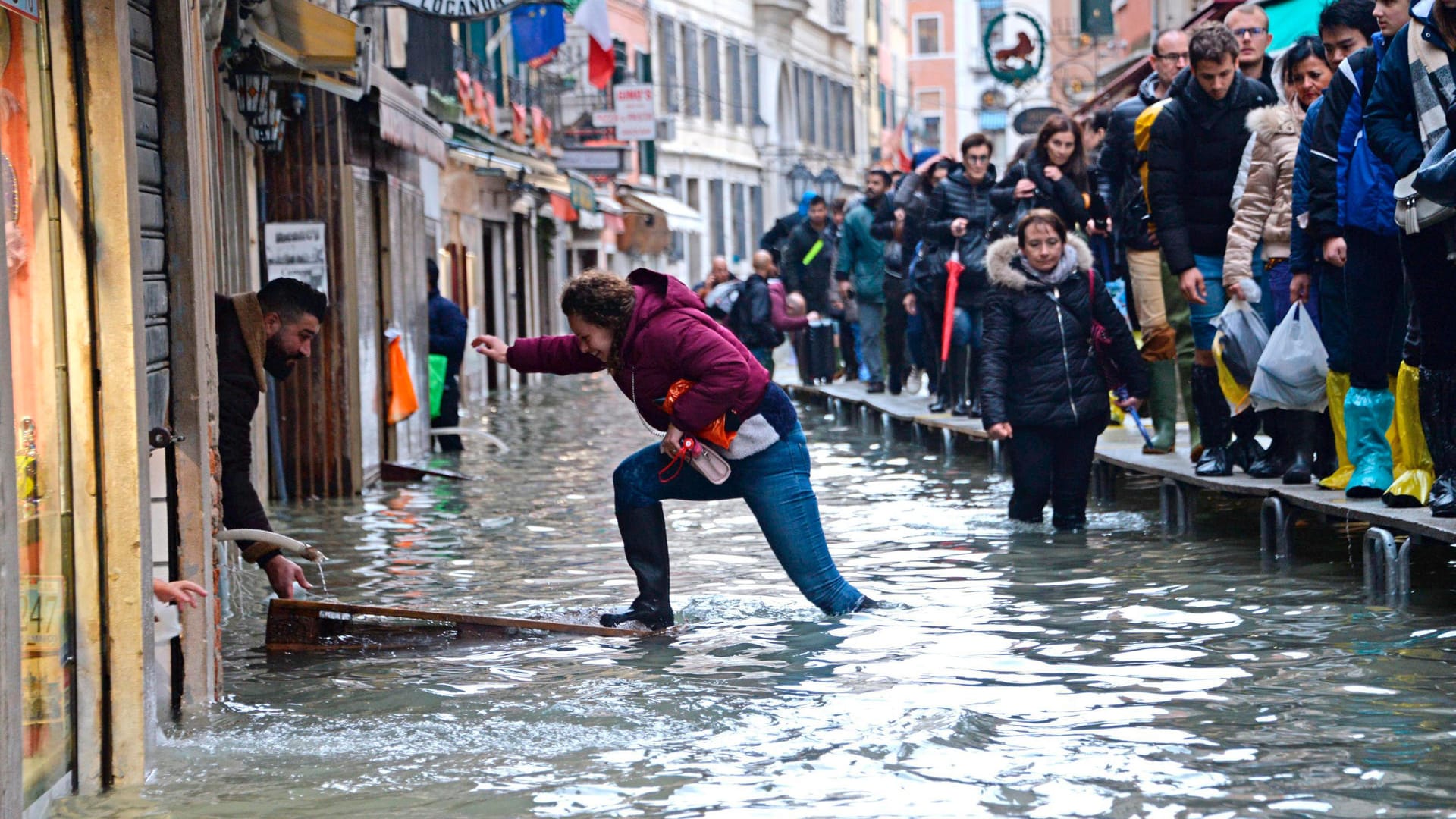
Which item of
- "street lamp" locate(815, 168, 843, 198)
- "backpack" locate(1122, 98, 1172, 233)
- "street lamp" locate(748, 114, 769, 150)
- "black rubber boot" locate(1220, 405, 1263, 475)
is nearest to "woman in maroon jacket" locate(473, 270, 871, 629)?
"black rubber boot" locate(1220, 405, 1263, 475)

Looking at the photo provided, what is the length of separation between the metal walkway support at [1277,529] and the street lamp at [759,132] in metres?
48.1

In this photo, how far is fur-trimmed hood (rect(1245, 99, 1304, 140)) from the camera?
1031cm

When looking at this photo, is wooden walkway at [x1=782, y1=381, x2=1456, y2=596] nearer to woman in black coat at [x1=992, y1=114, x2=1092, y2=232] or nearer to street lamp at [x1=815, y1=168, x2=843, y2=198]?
woman in black coat at [x1=992, y1=114, x2=1092, y2=232]

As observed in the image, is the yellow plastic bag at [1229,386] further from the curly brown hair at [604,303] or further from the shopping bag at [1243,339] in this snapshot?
the curly brown hair at [604,303]

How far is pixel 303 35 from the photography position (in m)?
12.3

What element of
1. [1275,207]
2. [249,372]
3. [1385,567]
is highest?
[1275,207]

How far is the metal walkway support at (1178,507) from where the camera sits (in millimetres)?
10953

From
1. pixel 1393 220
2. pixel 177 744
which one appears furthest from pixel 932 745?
pixel 1393 220

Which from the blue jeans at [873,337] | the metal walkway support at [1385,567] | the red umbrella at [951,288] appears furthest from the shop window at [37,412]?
the blue jeans at [873,337]

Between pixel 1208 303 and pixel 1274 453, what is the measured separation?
3.02 ft

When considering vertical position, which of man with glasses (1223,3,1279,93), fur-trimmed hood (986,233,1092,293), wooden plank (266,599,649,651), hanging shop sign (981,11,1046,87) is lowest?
wooden plank (266,599,649,651)

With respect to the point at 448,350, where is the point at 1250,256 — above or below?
above

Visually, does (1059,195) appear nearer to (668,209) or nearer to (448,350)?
(448,350)

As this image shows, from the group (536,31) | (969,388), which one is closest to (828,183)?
(536,31)
